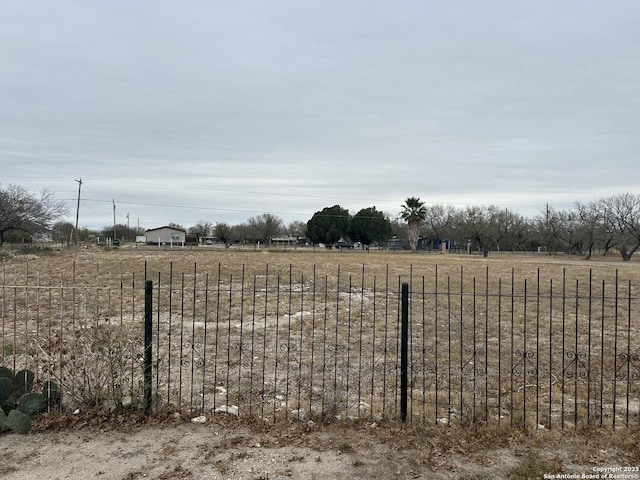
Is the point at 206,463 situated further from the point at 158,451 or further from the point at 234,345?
the point at 234,345

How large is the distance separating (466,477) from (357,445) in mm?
1015

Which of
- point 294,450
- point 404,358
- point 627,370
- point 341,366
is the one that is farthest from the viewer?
point 341,366

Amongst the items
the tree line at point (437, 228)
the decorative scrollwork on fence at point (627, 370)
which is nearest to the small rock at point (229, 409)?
the decorative scrollwork on fence at point (627, 370)

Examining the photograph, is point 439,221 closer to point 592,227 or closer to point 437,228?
point 437,228

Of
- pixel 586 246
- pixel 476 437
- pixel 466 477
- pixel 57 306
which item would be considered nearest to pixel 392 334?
pixel 476 437

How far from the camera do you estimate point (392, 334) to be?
9789mm

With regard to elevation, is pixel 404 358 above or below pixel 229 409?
above

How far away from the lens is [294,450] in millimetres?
4234

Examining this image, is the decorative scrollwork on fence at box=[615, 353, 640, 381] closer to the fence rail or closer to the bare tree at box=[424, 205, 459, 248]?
the fence rail

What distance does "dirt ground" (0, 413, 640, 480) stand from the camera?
3861 millimetres

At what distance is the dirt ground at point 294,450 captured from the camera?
3861mm

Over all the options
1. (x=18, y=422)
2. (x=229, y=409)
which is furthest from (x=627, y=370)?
(x=18, y=422)

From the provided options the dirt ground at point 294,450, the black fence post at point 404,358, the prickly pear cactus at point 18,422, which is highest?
the black fence post at point 404,358

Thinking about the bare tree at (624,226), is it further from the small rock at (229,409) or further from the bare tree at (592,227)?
the small rock at (229,409)
